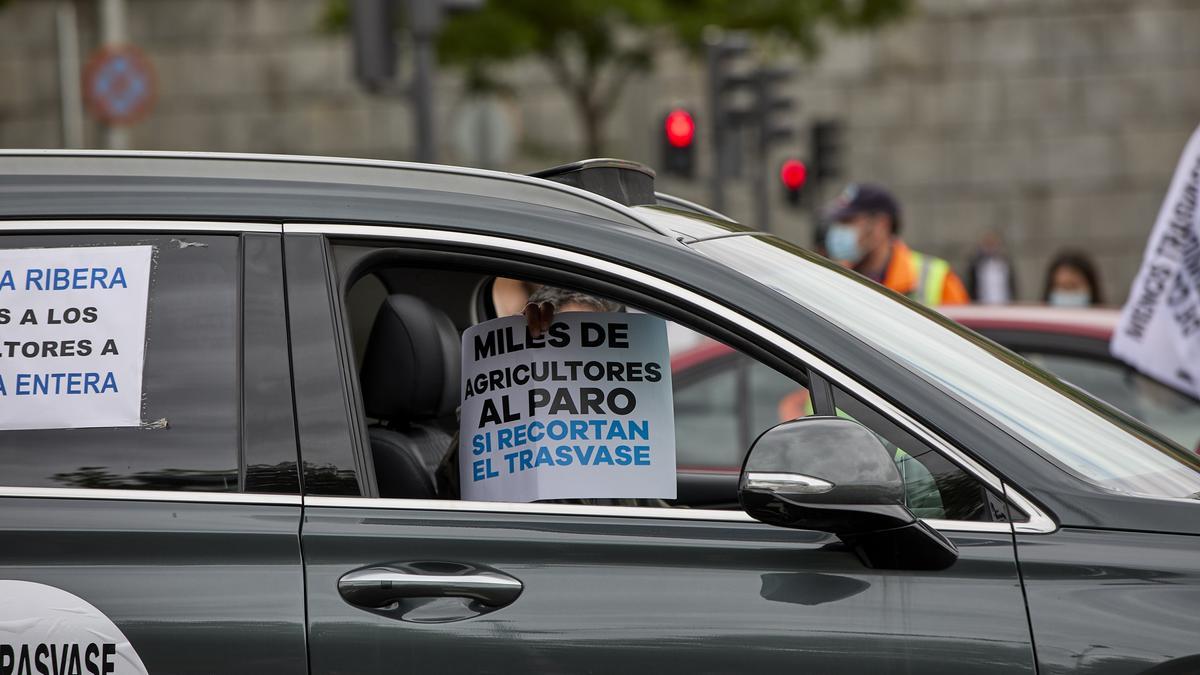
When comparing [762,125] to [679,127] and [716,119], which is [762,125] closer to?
[679,127]

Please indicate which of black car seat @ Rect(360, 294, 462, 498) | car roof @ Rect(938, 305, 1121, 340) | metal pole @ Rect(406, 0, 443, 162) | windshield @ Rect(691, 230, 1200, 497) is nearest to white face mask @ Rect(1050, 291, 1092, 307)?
car roof @ Rect(938, 305, 1121, 340)

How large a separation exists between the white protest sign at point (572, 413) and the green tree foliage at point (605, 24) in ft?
49.9

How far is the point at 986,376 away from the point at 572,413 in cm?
71

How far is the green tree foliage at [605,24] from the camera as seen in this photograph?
17.9m

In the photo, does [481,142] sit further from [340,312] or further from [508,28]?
[340,312]

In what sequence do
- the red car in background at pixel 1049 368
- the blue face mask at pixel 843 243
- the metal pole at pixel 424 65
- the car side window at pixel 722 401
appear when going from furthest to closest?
the metal pole at pixel 424 65 → the blue face mask at pixel 843 243 → the car side window at pixel 722 401 → the red car in background at pixel 1049 368

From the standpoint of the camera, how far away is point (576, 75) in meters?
22.5

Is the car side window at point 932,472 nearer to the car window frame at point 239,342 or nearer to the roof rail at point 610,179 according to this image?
the roof rail at point 610,179

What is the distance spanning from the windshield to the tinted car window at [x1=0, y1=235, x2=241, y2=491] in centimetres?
79

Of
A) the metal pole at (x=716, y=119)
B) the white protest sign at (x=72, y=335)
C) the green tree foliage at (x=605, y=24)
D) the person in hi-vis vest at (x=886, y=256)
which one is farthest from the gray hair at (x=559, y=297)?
the green tree foliage at (x=605, y=24)

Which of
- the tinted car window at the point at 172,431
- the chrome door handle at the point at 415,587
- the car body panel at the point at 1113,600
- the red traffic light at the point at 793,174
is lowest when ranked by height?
the car body panel at the point at 1113,600

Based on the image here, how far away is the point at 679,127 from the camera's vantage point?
15508 millimetres

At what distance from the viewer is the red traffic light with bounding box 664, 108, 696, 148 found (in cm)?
1550

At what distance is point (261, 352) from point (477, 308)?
1.15 metres
